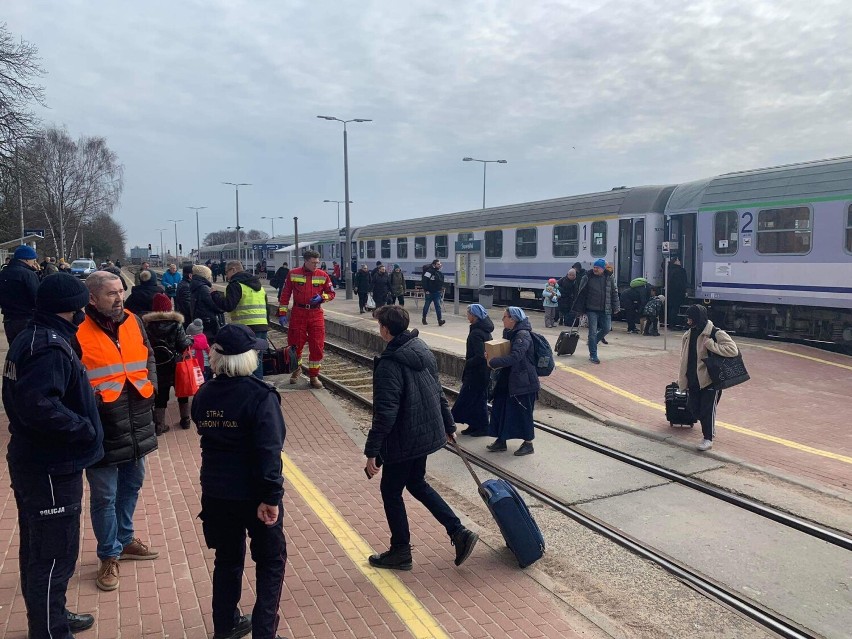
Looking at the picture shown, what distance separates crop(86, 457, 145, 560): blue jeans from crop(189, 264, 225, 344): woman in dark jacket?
4671 millimetres

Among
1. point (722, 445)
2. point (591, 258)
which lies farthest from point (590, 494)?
point (591, 258)

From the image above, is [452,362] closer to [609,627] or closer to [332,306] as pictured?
[609,627]

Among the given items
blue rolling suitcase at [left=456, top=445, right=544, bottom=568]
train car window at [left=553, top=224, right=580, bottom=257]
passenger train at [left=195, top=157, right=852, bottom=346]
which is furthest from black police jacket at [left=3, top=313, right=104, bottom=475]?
train car window at [left=553, top=224, right=580, bottom=257]

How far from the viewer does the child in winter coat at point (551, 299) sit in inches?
671

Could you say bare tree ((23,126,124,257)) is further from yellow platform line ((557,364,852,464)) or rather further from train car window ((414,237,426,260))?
yellow platform line ((557,364,852,464))

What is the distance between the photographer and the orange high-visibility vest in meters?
4.14

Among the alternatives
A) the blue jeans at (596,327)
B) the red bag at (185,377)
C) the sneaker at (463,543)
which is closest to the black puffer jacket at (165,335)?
the red bag at (185,377)

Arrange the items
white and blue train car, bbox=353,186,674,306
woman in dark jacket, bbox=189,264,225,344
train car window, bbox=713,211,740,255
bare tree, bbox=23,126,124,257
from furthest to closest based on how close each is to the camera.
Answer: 1. bare tree, bbox=23,126,124,257
2. white and blue train car, bbox=353,186,674,306
3. train car window, bbox=713,211,740,255
4. woman in dark jacket, bbox=189,264,225,344

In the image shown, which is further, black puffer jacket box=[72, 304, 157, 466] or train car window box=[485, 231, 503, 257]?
train car window box=[485, 231, 503, 257]

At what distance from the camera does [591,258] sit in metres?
20.1

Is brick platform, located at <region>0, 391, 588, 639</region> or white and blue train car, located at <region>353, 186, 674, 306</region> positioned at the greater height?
white and blue train car, located at <region>353, 186, 674, 306</region>

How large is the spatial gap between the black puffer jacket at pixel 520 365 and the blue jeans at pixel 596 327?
4.85 metres

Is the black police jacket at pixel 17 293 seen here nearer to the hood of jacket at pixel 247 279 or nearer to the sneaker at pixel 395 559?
the hood of jacket at pixel 247 279

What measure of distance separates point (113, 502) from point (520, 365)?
14.1 ft
